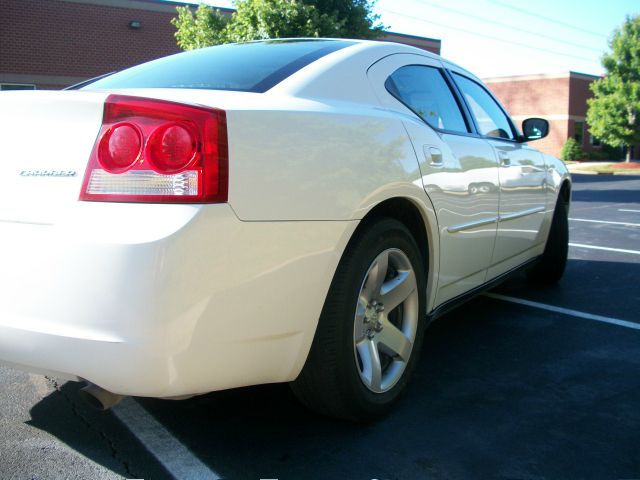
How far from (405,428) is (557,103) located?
131 feet

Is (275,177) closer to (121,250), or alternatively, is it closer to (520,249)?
(121,250)

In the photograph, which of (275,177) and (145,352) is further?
(275,177)

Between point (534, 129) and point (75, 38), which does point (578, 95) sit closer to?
point (75, 38)

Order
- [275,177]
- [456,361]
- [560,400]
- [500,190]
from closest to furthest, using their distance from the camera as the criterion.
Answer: [275,177]
[560,400]
[456,361]
[500,190]

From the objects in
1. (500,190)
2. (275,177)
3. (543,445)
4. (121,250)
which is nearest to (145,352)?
(121,250)

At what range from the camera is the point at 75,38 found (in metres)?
18.4

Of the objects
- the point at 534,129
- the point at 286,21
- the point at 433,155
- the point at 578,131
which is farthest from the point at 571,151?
the point at 433,155

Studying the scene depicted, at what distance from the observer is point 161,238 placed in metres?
1.93

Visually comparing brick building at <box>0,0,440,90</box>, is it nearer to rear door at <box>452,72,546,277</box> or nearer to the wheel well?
rear door at <box>452,72,546,277</box>

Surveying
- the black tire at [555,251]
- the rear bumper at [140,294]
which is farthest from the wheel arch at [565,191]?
the rear bumper at [140,294]

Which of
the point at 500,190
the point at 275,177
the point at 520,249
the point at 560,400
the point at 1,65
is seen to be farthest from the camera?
the point at 1,65

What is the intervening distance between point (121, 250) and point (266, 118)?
A: 26.3 inches

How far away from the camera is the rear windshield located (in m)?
2.67

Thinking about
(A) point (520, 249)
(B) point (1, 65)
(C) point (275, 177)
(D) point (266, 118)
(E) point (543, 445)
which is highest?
(B) point (1, 65)
